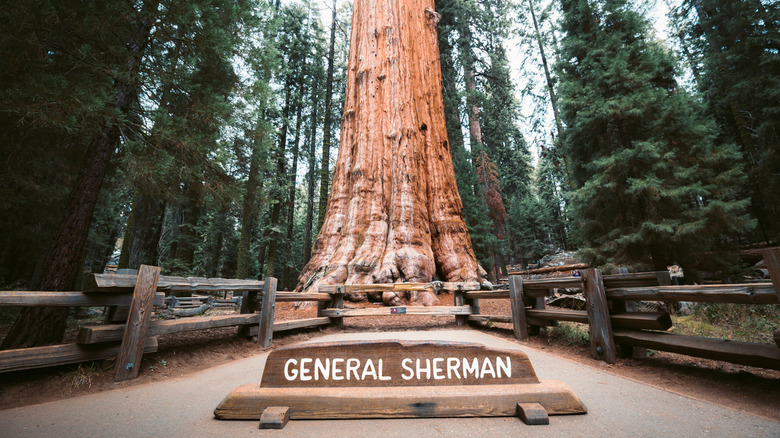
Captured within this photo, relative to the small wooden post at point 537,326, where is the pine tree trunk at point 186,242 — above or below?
above

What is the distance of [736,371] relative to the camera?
3096mm

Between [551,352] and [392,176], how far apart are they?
6.50 m

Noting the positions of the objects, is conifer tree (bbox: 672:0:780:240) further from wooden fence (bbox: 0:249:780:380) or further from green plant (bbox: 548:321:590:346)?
wooden fence (bbox: 0:249:780:380)

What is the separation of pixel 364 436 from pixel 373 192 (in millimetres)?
7733

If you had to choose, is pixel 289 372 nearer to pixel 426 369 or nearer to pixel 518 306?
pixel 426 369

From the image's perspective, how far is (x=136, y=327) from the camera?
10.8 feet

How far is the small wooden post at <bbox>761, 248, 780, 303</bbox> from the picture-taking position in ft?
7.48

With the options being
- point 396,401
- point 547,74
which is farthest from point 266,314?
point 547,74

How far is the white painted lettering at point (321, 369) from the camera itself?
2148 mm

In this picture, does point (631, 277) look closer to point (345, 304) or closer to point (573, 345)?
point (573, 345)

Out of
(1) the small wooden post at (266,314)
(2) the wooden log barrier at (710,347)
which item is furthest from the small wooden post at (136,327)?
(2) the wooden log barrier at (710,347)

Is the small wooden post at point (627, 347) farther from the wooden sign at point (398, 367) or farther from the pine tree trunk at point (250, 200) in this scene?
the pine tree trunk at point (250, 200)

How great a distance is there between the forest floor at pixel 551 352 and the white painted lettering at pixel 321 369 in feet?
5.37

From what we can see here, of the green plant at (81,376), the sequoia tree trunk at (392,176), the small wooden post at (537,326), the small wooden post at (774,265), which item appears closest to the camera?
the small wooden post at (774,265)
